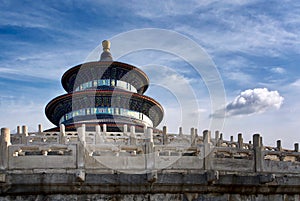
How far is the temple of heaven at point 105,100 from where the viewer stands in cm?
3669

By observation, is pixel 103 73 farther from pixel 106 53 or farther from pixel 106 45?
pixel 106 45

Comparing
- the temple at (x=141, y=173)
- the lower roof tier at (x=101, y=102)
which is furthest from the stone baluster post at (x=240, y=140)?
the lower roof tier at (x=101, y=102)

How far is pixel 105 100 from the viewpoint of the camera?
37625 millimetres

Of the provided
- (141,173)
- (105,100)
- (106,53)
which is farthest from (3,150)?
(106,53)

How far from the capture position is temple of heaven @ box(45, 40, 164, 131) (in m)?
36.7

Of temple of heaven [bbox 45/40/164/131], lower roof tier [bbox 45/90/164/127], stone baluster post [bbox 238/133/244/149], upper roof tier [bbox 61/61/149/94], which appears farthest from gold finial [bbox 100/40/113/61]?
stone baluster post [bbox 238/133/244/149]

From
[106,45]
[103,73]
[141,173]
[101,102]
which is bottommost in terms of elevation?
[141,173]

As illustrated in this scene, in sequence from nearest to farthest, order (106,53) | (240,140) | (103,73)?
(240,140)
(103,73)
(106,53)

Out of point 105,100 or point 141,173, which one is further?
point 105,100

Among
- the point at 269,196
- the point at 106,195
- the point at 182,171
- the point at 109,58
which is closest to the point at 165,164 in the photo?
Result: the point at 182,171

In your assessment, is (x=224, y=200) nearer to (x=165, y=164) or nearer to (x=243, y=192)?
(x=243, y=192)

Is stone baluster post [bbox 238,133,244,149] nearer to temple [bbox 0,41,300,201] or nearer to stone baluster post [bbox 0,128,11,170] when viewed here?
temple [bbox 0,41,300,201]

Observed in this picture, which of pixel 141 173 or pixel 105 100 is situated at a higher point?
pixel 105 100

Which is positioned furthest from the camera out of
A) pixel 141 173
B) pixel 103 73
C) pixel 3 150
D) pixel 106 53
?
pixel 106 53
